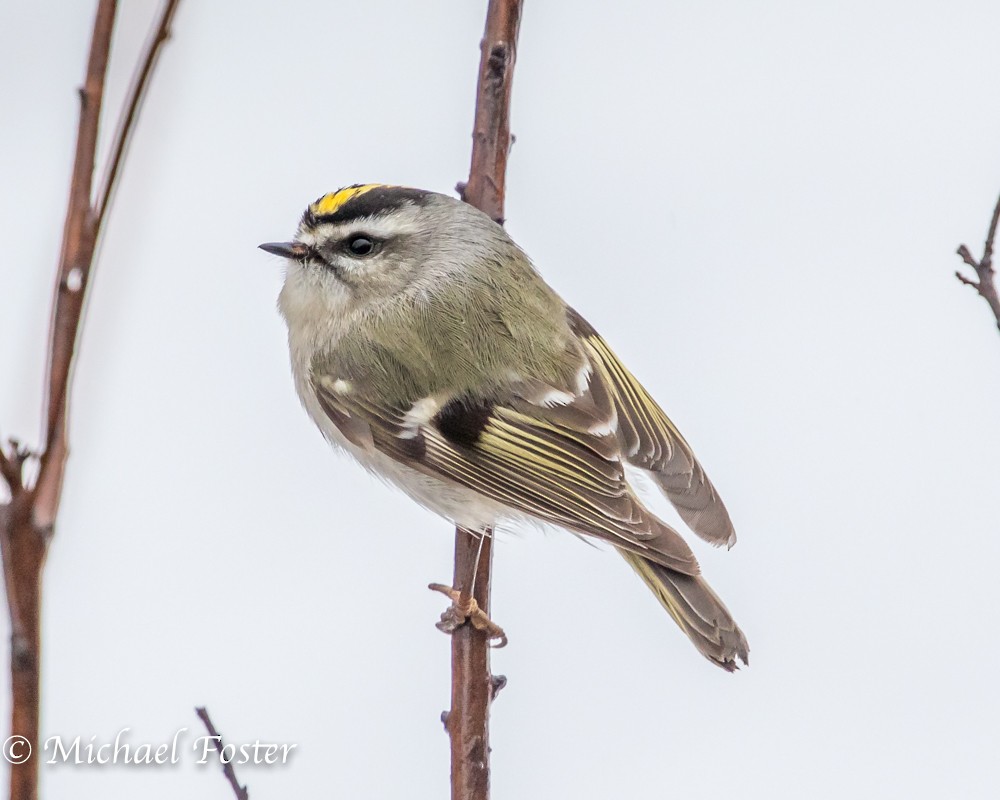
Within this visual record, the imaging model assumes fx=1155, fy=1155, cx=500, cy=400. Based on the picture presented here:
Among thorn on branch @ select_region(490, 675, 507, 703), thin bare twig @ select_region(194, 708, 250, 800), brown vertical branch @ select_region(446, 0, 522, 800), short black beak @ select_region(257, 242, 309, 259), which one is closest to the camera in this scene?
thin bare twig @ select_region(194, 708, 250, 800)

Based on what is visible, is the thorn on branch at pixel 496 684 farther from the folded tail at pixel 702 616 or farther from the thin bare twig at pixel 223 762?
the thin bare twig at pixel 223 762

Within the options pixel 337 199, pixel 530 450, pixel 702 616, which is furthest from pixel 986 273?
pixel 337 199

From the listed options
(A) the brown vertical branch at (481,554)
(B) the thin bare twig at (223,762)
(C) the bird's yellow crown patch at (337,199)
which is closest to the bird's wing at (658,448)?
(A) the brown vertical branch at (481,554)

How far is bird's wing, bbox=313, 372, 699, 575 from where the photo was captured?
1.75 m

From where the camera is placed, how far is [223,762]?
95 cm

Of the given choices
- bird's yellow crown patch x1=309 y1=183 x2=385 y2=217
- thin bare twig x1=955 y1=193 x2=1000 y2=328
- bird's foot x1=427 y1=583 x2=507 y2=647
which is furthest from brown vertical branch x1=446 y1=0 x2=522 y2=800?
thin bare twig x1=955 y1=193 x2=1000 y2=328

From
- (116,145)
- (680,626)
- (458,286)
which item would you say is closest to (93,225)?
(116,145)

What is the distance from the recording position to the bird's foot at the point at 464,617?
157 cm

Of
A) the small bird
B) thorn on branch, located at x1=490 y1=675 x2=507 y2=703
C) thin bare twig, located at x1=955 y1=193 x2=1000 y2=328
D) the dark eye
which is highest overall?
the dark eye

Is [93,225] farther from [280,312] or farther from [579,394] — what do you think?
[280,312]

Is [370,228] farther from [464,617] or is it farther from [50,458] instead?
[50,458]

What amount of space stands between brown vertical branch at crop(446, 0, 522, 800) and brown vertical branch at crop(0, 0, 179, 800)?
30.2 inches

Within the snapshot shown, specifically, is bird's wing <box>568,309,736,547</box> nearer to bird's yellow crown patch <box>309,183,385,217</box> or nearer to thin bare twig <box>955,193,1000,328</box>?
bird's yellow crown patch <box>309,183,385,217</box>

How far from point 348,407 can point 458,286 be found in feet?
0.90
